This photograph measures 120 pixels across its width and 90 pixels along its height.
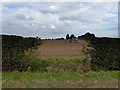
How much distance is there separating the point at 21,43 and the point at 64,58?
7.00ft

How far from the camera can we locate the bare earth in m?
15.2

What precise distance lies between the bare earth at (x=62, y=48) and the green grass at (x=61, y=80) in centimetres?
330

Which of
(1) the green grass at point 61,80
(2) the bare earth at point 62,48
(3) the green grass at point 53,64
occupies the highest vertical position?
(2) the bare earth at point 62,48

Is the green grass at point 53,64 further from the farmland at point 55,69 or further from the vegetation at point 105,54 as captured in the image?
the vegetation at point 105,54

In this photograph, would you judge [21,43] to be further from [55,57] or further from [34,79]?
[34,79]

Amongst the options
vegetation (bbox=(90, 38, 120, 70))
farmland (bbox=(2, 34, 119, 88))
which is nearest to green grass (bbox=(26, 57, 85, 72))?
farmland (bbox=(2, 34, 119, 88))

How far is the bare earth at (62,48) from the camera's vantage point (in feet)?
49.9

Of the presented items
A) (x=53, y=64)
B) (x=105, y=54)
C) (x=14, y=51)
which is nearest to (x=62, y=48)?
(x=53, y=64)

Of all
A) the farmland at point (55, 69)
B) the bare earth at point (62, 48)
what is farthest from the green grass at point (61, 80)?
the bare earth at point (62, 48)

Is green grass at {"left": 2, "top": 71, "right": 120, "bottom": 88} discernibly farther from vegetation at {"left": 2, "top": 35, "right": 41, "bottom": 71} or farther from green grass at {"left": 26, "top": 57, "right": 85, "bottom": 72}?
vegetation at {"left": 2, "top": 35, "right": 41, "bottom": 71}

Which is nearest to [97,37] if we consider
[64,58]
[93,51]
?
[93,51]

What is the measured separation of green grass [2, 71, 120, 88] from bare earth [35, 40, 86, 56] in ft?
10.8

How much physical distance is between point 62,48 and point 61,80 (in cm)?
493

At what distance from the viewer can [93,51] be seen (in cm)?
1443
